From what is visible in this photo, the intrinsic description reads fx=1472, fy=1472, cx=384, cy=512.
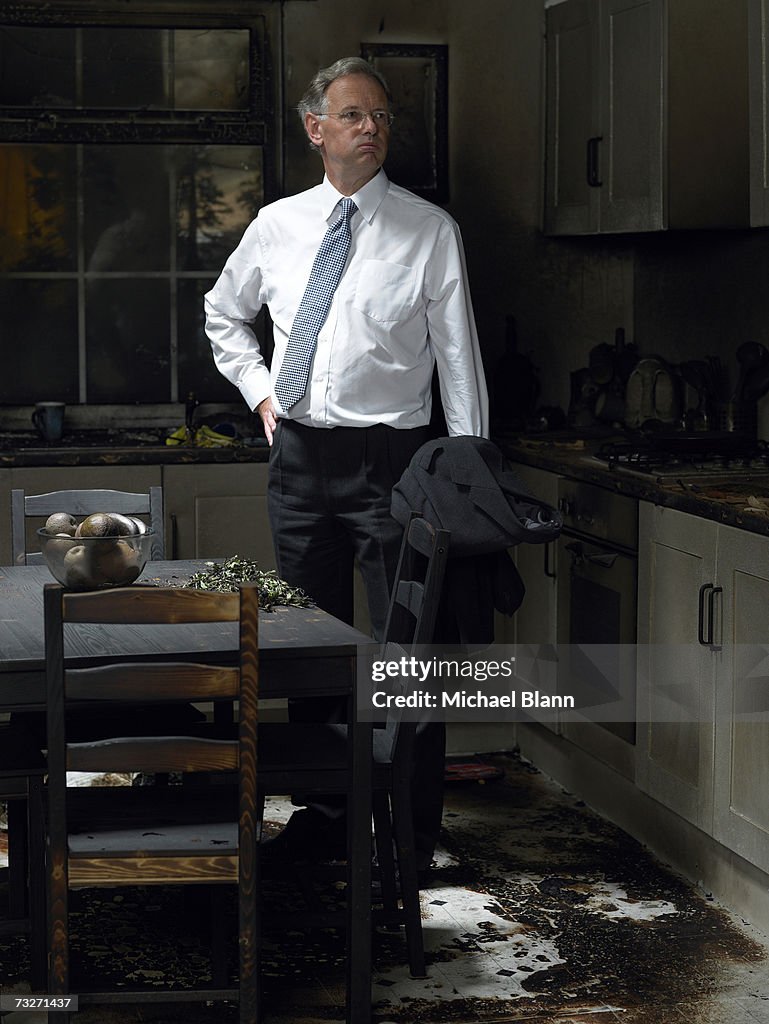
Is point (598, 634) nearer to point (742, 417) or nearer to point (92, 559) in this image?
point (742, 417)

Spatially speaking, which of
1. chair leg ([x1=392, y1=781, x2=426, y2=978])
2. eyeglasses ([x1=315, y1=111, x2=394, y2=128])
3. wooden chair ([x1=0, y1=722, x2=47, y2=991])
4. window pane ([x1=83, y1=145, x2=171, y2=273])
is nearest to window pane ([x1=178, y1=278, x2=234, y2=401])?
window pane ([x1=83, y1=145, x2=171, y2=273])

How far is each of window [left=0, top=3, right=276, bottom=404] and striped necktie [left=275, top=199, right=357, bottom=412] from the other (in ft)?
5.18

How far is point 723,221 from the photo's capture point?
417cm

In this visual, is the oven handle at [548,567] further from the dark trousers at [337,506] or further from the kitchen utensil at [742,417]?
the dark trousers at [337,506]

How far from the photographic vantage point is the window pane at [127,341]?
5090mm

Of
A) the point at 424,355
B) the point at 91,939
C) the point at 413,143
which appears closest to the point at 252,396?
the point at 424,355

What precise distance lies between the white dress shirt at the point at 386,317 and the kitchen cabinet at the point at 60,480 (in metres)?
1.05

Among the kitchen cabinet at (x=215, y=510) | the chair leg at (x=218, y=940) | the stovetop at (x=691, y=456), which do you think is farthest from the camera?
the kitchen cabinet at (x=215, y=510)

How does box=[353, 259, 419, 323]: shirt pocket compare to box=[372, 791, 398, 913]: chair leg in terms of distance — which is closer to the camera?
box=[372, 791, 398, 913]: chair leg

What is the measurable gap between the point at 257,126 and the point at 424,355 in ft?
5.76

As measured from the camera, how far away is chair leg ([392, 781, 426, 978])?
3.00m

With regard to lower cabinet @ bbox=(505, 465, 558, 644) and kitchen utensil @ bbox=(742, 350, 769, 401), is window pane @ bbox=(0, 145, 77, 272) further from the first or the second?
kitchen utensil @ bbox=(742, 350, 769, 401)

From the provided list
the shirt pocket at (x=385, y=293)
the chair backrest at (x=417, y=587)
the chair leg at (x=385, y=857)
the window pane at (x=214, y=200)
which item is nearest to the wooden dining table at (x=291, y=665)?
the chair backrest at (x=417, y=587)

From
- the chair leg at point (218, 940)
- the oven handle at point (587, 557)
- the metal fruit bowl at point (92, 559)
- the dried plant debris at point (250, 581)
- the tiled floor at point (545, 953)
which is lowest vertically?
the tiled floor at point (545, 953)
